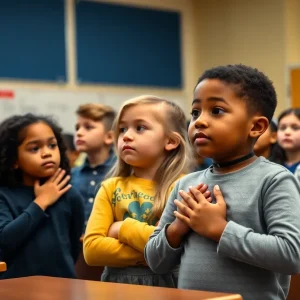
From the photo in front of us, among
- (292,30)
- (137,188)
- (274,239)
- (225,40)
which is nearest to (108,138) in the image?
(137,188)

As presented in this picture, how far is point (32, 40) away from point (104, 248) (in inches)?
228

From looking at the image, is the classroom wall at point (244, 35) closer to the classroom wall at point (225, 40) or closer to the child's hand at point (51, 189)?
the classroom wall at point (225, 40)

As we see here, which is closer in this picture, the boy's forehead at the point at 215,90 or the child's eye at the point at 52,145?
the boy's forehead at the point at 215,90

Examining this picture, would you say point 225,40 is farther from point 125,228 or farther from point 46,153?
point 125,228

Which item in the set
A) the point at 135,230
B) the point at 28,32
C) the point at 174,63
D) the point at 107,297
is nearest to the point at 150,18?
the point at 174,63

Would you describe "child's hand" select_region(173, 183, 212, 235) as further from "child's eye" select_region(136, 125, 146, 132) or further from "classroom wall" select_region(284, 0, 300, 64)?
"classroom wall" select_region(284, 0, 300, 64)

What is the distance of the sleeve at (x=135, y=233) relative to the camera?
2.17 m

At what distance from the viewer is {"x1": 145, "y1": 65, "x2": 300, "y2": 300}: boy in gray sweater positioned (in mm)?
1580

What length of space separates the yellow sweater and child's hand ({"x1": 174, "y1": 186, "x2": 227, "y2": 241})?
504 millimetres

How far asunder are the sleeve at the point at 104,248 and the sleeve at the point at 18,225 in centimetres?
45

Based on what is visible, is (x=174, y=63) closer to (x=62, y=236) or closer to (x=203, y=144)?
(x=62, y=236)

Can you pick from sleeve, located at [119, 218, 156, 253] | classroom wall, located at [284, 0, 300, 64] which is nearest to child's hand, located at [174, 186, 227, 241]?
sleeve, located at [119, 218, 156, 253]

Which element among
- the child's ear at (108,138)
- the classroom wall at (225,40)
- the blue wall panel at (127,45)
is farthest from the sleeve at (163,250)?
the blue wall panel at (127,45)

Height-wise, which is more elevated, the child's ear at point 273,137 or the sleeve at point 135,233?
the child's ear at point 273,137
